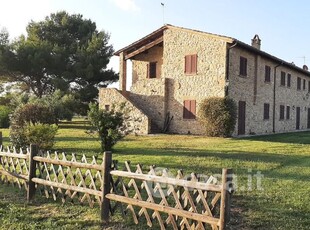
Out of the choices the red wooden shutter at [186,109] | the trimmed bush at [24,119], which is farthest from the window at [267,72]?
the trimmed bush at [24,119]

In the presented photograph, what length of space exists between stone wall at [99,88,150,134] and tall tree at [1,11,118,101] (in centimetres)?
874

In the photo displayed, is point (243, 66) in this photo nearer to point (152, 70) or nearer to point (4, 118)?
point (152, 70)

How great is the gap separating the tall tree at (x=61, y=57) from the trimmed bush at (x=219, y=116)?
51.7 ft

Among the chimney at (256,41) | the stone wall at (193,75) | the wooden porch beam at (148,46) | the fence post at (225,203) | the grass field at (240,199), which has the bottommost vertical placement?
the grass field at (240,199)

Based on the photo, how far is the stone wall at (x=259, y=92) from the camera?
70.3 ft

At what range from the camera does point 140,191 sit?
6.18 m

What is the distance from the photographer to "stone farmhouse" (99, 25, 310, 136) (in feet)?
69.6

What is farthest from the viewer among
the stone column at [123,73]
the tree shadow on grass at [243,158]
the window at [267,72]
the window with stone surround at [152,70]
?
the window with stone surround at [152,70]

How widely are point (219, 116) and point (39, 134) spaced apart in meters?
11.0

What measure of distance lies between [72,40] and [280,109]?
22019 mm

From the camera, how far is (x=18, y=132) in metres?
12.8

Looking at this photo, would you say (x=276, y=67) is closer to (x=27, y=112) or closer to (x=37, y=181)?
(x=27, y=112)

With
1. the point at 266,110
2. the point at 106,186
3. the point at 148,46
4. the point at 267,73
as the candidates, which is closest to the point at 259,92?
the point at 266,110

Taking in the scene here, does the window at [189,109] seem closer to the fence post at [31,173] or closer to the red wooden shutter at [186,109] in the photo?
the red wooden shutter at [186,109]
